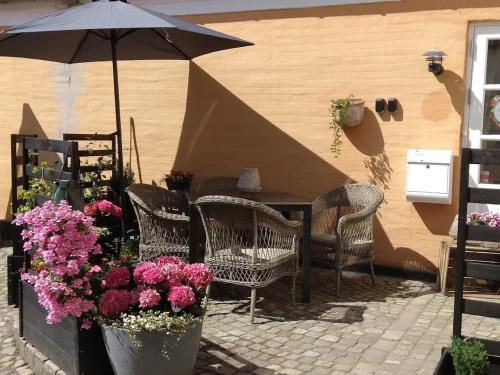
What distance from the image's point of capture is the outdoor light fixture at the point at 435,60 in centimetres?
519

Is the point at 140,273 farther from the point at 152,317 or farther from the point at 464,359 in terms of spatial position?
the point at 464,359

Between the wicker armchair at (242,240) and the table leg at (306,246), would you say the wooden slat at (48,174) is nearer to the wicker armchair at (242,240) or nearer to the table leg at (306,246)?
the wicker armchair at (242,240)

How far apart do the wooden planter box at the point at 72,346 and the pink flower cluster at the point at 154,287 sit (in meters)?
0.24

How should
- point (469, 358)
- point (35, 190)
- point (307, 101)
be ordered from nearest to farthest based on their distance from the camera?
point (469, 358)
point (35, 190)
point (307, 101)

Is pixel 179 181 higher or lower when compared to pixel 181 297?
higher

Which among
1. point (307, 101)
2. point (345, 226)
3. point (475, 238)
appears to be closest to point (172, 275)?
point (475, 238)

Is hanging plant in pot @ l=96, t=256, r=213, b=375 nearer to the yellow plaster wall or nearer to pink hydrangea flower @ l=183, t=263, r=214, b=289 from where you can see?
pink hydrangea flower @ l=183, t=263, r=214, b=289

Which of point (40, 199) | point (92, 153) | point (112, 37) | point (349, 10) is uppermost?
point (349, 10)

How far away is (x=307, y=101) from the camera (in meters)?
5.93

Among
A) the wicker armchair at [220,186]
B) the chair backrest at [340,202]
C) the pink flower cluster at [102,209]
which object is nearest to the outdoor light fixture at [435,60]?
the chair backrest at [340,202]

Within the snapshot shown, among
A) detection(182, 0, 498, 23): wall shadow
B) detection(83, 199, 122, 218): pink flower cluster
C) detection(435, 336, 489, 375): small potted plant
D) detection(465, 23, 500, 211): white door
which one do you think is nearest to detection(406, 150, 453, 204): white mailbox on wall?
detection(465, 23, 500, 211): white door

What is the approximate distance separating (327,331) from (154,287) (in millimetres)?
1603

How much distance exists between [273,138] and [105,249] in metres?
2.53

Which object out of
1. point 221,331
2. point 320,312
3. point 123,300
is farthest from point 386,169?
point 123,300
